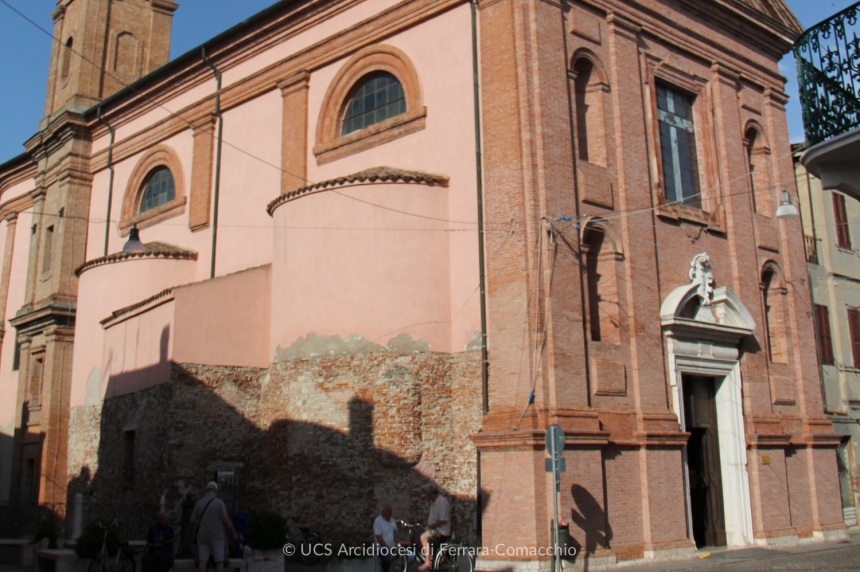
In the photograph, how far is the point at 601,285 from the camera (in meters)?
15.0

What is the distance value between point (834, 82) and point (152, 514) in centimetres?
1279

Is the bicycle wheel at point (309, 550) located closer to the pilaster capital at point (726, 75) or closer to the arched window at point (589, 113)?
the arched window at point (589, 113)

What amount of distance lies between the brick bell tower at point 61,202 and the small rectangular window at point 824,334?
63.0 feet

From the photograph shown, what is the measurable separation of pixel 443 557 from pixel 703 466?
6924mm

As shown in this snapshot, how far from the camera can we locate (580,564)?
41.9ft

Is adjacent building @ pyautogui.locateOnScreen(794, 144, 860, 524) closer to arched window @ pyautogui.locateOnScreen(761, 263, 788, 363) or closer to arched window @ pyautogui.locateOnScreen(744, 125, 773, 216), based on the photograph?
arched window @ pyautogui.locateOnScreen(744, 125, 773, 216)

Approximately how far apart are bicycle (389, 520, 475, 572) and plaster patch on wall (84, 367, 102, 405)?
9916 mm

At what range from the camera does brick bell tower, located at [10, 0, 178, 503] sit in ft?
74.9

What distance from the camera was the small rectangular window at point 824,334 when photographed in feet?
70.4

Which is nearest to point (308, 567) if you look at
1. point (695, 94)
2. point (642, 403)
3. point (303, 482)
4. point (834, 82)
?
point (303, 482)

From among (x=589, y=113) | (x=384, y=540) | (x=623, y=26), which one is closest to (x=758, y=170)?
(x=623, y=26)

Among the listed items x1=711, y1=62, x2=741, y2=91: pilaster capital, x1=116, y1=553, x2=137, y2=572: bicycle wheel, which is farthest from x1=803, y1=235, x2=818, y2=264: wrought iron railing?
x1=116, y1=553, x2=137, y2=572: bicycle wheel

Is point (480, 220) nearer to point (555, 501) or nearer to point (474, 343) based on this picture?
point (474, 343)

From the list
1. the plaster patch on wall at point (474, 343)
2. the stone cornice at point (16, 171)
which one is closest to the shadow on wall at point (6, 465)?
the stone cornice at point (16, 171)
